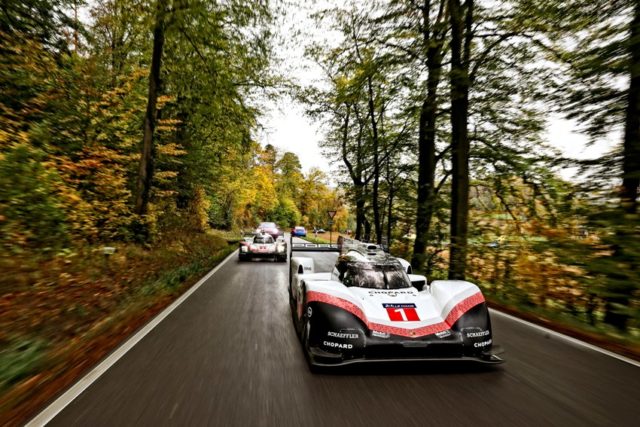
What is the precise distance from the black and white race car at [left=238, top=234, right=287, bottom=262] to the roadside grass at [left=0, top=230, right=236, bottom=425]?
4.99 meters

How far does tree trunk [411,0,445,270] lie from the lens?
33.6 feet

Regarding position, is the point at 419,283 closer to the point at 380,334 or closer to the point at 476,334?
the point at 476,334

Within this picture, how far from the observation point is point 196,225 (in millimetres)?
22203

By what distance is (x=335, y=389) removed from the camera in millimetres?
3396

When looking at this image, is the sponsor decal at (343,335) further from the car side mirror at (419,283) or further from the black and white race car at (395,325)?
the car side mirror at (419,283)

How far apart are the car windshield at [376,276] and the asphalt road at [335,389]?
42.2 inches

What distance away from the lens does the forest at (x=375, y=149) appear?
5.84m

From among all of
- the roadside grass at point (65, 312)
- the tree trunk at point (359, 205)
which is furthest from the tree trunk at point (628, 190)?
the tree trunk at point (359, 205)

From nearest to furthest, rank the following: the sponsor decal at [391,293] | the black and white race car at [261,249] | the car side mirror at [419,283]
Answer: the sponsor decal at [391,293] < the car side mirror at [419,283] < the black and white race car at [261,249]

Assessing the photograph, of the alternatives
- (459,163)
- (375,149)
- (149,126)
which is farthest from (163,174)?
(459,163)

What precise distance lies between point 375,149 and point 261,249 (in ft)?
21.9

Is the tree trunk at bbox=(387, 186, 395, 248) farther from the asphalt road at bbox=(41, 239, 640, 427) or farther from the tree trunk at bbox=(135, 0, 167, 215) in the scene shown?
the asphalt road at bbox=(41, 239, 640, 427)

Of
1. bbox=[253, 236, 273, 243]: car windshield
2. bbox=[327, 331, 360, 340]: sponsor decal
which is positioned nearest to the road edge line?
bbox=[327, 331, 360, 340]: sponsor decal

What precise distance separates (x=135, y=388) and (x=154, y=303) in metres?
3.66
